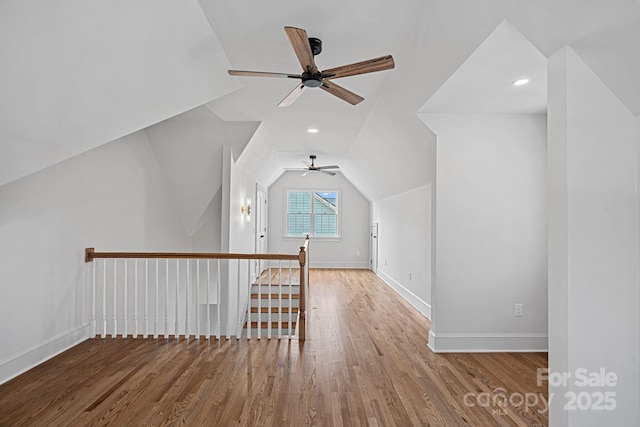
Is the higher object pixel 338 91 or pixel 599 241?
pixel 338 91

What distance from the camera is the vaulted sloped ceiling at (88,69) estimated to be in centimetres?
183

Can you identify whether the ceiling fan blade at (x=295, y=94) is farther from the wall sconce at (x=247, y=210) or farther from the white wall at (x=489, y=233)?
the wall sconce at (x=247, y=210)

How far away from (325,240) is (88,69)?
864cm

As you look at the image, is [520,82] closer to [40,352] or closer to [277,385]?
[277,385]

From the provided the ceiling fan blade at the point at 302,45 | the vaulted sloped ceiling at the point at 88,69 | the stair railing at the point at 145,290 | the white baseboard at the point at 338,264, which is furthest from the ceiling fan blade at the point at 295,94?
the white baseboard at the point at 338,264

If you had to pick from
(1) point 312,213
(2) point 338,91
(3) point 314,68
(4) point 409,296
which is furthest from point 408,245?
(3) point 314,68

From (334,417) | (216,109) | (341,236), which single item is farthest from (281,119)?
(341,236)

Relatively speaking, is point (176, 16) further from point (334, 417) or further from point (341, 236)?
point (341, 236)

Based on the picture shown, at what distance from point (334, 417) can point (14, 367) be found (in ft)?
8.49

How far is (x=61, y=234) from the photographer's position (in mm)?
3672

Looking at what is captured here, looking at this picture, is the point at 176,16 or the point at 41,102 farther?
the point at 176,16

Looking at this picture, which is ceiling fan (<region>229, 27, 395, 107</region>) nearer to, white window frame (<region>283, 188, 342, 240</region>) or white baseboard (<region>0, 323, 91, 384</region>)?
white baseboard (<region>0, 323, 91, 384</region>)

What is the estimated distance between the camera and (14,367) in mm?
3113

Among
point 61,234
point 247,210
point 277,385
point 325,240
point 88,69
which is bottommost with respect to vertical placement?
point 277,385
